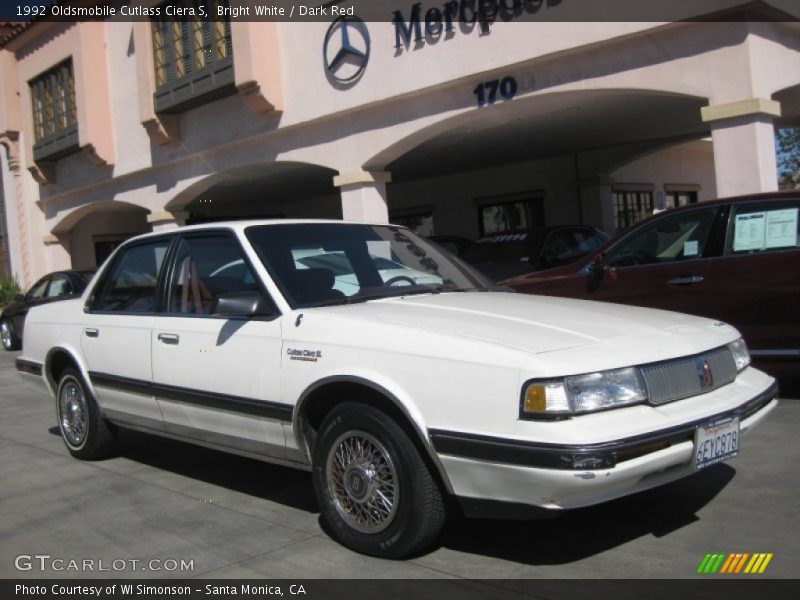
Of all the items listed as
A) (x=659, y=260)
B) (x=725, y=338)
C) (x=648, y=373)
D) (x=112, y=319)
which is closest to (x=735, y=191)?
(x=659, y=260)

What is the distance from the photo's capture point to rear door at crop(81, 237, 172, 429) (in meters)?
5.11

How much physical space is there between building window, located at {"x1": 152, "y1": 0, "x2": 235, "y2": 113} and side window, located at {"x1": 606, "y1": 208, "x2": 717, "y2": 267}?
947cm

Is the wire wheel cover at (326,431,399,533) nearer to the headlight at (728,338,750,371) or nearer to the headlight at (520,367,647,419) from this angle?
the headlight at (520,367,647,419)

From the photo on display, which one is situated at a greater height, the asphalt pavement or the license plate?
the license plate

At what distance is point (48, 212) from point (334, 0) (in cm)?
1325

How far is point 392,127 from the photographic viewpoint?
12047 millimetres

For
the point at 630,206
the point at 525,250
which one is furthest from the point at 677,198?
the point at 525,250

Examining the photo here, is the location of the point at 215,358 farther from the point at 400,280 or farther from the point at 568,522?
the point at 568,522

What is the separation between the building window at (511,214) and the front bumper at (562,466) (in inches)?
602

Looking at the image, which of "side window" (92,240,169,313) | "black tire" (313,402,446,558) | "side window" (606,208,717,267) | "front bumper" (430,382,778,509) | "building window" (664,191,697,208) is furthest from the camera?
"building window" (664,191,697,208)

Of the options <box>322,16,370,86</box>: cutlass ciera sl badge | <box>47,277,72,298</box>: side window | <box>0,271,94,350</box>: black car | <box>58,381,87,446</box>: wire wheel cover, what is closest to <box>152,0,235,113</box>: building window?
<box>322,16,370,86</box>: cutlass ciera sl badge

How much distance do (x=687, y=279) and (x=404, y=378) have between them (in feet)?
12.5

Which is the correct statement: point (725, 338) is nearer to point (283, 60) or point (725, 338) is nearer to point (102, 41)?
point (283, 60)

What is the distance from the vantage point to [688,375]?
11.7ft
